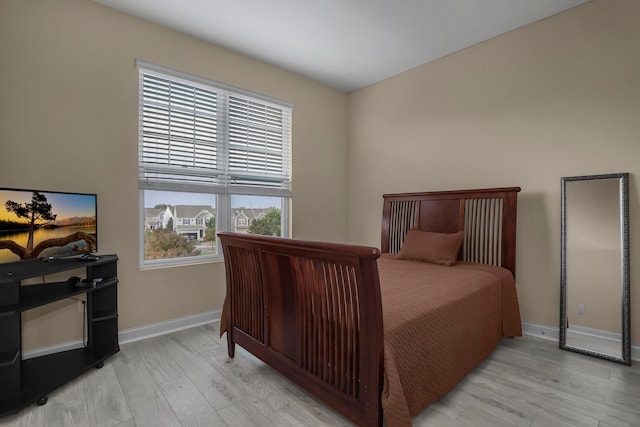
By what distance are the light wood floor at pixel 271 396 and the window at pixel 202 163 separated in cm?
113

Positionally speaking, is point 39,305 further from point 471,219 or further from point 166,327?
point 471,219

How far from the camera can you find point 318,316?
67.7 inches

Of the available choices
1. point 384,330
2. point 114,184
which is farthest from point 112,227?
point 384,330

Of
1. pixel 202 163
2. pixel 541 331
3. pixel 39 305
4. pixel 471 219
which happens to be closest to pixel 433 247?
pixel 471 219

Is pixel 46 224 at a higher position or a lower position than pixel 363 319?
higher

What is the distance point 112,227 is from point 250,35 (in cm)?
228

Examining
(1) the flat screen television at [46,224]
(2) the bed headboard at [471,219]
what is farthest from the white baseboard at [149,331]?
(2) the bed headboard at [471,219]

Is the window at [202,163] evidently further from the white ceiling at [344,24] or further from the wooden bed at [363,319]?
the wooden bed at [363,319]

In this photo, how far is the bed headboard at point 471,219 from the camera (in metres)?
2.99

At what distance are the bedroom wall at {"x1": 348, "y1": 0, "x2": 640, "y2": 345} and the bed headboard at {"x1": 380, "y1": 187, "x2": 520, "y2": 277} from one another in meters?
0.18

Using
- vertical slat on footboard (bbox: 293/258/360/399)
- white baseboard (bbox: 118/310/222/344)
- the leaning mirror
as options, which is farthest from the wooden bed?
white baseboard (bbox: 118/310/222/344)

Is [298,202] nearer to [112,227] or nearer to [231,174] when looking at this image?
[231,174]

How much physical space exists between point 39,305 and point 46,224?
671mm

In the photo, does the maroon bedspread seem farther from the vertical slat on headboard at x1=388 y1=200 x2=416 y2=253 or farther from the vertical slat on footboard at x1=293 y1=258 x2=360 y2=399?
the vertical slat on headboard at x1=388 y1=200 x2=416 y2=253
